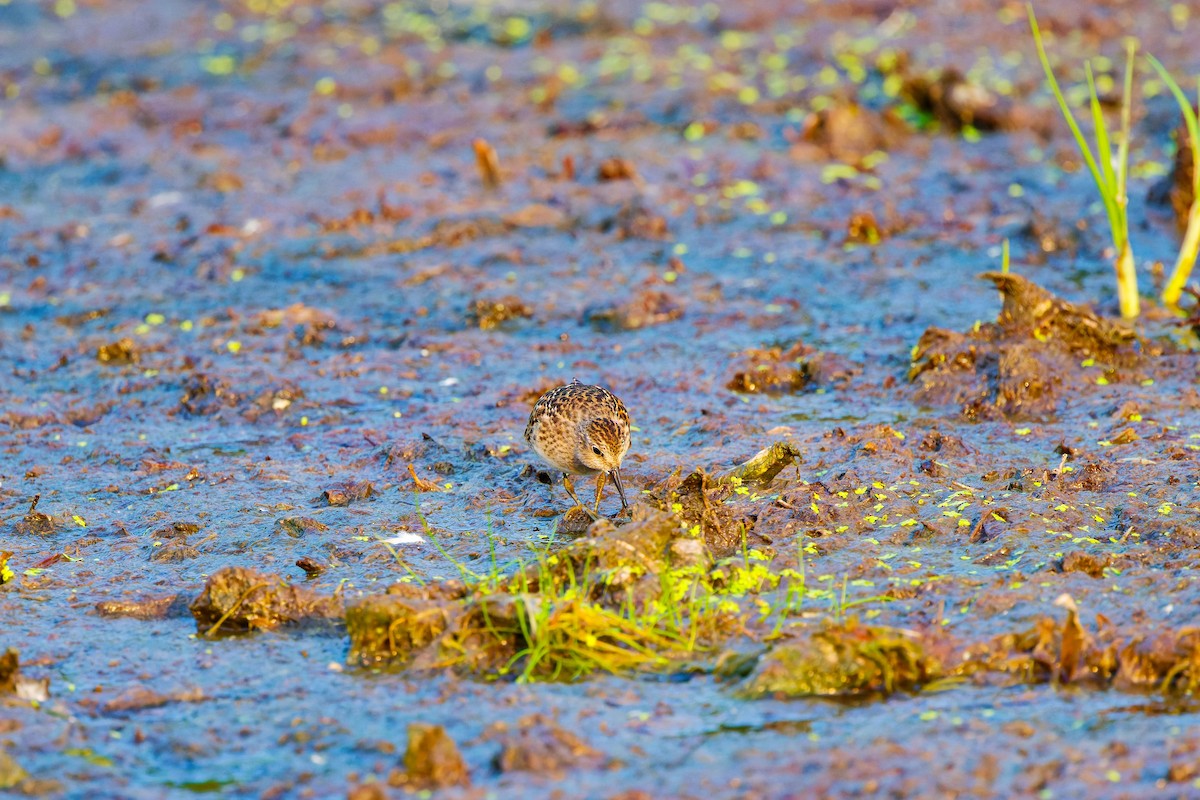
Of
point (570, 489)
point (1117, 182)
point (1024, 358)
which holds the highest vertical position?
point (1117, 182)

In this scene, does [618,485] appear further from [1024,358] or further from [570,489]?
[1024,358]

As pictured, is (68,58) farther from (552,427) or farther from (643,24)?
(552,427)

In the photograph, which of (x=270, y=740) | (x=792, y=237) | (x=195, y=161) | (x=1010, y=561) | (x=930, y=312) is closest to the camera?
(x=270, y=740)

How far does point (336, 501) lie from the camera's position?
6.38 meters

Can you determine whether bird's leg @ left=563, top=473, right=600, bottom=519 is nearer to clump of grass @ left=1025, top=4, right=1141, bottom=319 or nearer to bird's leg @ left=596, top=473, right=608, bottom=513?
bird's leg @ left=596, top=473, right=608, bottom=513

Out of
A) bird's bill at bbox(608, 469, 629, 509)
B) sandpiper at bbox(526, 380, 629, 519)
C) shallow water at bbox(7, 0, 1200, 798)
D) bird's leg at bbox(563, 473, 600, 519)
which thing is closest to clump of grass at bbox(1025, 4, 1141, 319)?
shallow water at bbox(7, 0, 1200, 798)

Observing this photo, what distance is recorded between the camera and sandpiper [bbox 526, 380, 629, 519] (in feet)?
20.1

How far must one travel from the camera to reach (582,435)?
6.14m

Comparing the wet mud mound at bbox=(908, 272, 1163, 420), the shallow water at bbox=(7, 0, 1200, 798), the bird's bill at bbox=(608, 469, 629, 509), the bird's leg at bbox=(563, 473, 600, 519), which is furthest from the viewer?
the wet mud mound at bbox=(908, 272, 1163, 420)

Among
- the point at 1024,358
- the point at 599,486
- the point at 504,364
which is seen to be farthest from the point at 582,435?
the point at 1024,358

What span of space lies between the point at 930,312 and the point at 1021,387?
4.90 ft

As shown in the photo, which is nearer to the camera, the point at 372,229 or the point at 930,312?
the point at 930,312

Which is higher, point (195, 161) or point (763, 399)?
point (195, 161)

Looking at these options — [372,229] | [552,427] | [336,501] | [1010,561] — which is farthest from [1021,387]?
[372,229]
